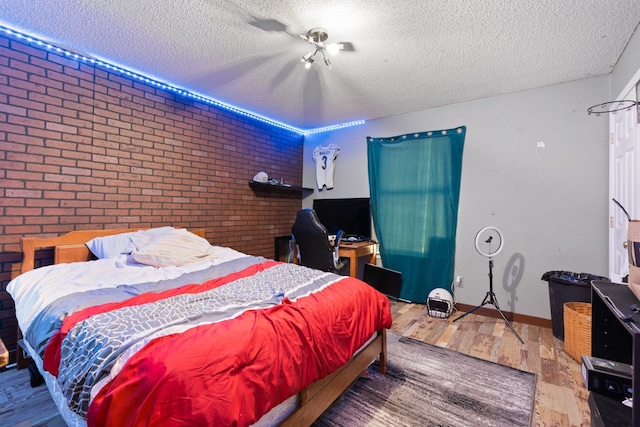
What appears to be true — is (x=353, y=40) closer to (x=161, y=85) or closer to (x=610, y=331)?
(x=161, y=85)

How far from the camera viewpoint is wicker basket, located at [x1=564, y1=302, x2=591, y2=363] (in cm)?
213

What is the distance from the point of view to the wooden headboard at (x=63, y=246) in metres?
2.11

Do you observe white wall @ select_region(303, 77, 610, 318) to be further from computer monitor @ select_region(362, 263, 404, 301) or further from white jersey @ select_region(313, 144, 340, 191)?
white jersey @ select_region(313, 144, 340, 191)

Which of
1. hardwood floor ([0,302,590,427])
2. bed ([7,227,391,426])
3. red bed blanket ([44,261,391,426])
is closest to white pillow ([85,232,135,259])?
bed ([7,227,391,426])

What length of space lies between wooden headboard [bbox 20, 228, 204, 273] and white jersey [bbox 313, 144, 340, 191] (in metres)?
2.91

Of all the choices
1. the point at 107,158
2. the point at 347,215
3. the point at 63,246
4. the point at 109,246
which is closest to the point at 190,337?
the point at 109,246

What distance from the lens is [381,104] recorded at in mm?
3510

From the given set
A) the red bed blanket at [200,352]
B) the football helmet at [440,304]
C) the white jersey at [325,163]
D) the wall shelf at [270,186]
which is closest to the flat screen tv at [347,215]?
the white jersey at [325,163]

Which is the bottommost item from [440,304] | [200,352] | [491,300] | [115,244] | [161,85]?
[440,304]

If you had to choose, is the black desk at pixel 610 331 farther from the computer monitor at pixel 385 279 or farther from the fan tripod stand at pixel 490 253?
the computer monitor at pixel 385 279

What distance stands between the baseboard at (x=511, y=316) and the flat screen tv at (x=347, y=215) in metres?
1.47

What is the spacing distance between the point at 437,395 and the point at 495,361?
76 cm

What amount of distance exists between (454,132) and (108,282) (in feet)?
12.1

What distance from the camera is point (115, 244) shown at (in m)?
2.36
